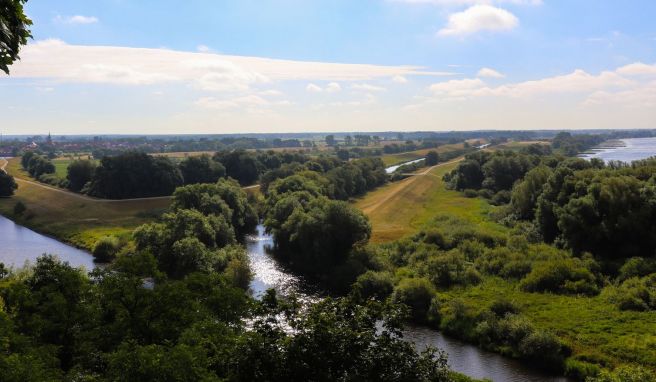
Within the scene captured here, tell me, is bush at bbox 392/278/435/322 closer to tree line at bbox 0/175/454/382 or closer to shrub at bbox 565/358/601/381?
shrub at bbox 565/358/601/381

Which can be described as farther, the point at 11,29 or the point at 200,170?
the point at 200,170

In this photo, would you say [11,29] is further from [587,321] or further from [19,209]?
[19,209]

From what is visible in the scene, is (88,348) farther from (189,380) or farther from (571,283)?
(571,283)

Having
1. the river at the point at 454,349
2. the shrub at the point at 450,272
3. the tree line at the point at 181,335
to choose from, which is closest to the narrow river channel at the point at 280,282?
the river at the point at 454,349

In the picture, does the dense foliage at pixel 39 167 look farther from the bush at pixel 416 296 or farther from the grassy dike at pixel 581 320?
the bush at pixel 416 296

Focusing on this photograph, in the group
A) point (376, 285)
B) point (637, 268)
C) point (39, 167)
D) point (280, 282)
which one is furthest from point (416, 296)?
point (39, 167)

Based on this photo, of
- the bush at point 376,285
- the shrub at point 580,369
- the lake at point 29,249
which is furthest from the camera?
the lake at point 29,249
